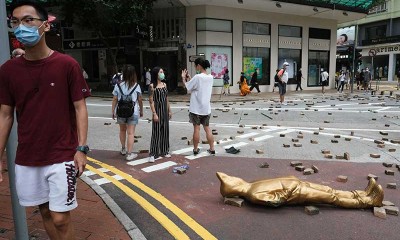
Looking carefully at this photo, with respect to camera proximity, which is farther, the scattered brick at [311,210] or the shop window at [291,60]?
the shop window at [291,60]

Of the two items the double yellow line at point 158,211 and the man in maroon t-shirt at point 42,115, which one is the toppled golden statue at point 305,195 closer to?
the double yellow line at point 158,211

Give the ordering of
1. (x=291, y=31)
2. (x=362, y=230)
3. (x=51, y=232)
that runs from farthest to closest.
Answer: (x=291, y=31) → (x=362, y=230) → (x=51, y=232)

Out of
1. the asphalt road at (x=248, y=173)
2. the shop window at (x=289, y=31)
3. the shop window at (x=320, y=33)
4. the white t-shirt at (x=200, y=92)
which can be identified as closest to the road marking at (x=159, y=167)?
the asphalt road at (x=248, y=173)

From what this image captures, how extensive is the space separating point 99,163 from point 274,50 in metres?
22.1

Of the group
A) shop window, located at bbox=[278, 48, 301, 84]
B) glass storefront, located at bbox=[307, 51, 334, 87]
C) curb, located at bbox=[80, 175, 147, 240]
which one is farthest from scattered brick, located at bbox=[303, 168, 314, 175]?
glass storefront, located at bbox=[307, 51, 334, 87]

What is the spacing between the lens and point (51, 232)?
2936 millimetres

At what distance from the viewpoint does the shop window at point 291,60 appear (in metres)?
27.5

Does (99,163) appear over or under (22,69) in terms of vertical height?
under

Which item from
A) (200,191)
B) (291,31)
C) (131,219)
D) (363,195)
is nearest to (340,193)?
(363,195)

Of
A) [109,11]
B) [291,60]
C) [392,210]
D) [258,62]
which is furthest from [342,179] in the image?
[291,60]

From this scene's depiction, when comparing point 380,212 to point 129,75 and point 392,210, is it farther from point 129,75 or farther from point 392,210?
point 129,75

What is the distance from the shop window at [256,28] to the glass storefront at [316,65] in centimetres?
508

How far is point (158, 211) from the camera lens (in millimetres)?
4320

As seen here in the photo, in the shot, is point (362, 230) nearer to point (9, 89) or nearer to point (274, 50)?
point (9, 89)
